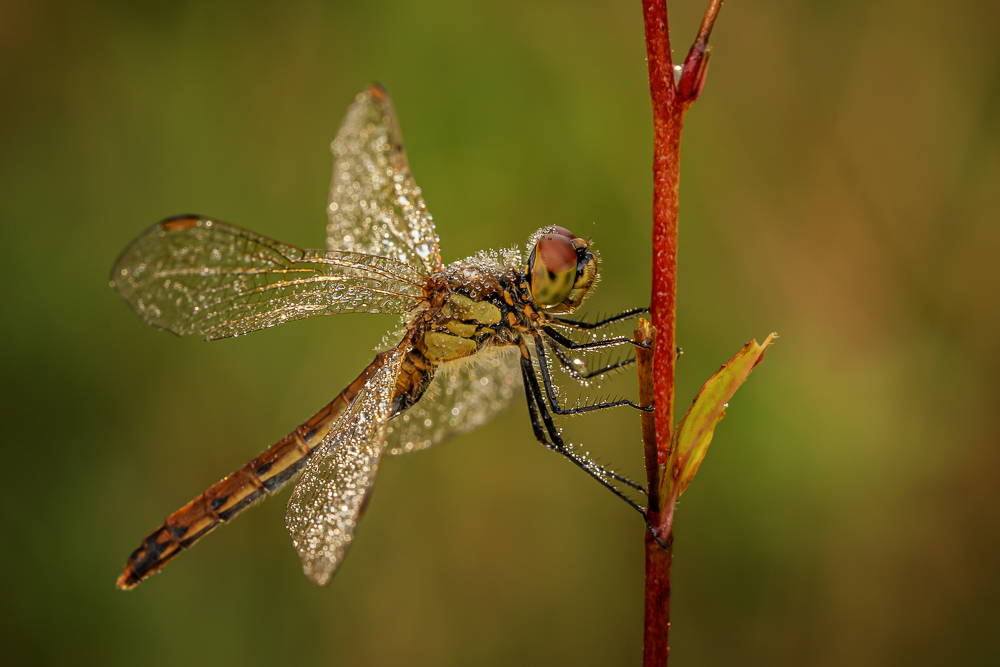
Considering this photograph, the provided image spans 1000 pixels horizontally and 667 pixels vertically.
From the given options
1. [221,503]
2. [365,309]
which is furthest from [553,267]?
[221,503]

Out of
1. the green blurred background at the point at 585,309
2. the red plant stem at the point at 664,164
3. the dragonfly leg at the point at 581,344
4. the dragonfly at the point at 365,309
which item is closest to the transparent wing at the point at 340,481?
the dragonfly at the point at 365,309

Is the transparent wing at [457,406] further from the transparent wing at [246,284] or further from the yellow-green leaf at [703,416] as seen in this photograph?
the yellow-green leaf at [703,416]

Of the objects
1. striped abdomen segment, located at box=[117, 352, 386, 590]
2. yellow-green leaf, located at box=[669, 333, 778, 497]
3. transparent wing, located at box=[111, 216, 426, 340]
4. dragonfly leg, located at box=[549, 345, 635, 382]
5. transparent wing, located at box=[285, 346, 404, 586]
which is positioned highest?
transparent wing, located at box=[111, 216, 426, 340]

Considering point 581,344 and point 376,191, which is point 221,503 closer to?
point 376,191

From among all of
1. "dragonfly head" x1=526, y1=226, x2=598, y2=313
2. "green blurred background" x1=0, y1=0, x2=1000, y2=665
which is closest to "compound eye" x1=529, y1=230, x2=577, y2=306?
"dragonfly head" x1=526, y1=226, x2=598, y2=313

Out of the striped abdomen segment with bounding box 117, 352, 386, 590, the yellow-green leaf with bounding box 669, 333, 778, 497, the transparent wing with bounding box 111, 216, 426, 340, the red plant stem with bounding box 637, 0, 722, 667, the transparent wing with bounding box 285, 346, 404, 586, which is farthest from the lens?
the striped abdomen segment with bounding box 117, 352, 386, 590

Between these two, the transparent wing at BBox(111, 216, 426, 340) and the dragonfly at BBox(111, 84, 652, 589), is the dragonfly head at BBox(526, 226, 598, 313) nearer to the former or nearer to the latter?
the dragonfly at BBox(111, 84, 652, 589)

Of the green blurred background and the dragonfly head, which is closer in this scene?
the dragonfly head
